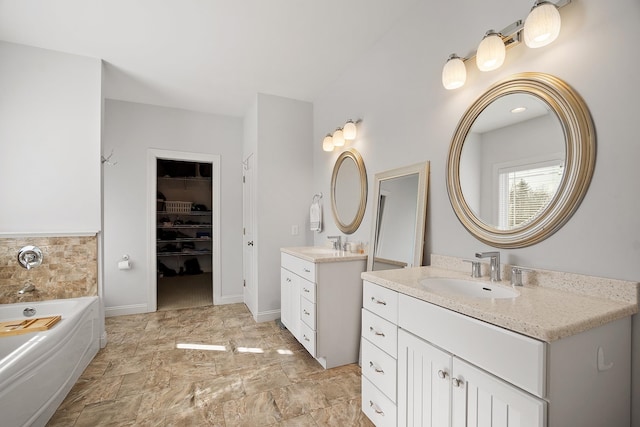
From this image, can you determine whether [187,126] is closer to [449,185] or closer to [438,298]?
[449,185]

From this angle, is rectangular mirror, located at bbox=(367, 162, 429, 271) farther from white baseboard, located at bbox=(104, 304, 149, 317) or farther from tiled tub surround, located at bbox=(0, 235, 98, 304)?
white baseboard, located at bbox=(104, 304, 149, 317)

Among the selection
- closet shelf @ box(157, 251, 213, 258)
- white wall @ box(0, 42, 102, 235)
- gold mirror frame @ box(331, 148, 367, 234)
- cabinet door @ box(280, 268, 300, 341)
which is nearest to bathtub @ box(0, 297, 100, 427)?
white wall @ box(0, 42, 102, 235)

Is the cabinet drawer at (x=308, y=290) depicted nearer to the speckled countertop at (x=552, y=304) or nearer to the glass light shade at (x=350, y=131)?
the speckled countertop at (x=552, y=304)

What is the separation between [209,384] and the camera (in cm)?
216

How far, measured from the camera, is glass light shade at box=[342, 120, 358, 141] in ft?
9.12

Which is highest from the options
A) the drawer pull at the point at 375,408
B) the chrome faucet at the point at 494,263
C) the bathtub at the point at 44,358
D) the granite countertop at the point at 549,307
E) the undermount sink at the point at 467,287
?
the chrome faucet at the point at 494,263

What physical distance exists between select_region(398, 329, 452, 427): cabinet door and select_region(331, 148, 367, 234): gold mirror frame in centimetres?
144

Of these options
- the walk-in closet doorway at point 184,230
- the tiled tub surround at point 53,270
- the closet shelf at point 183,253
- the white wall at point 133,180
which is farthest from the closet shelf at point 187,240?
the tiled tub surround at point 53,270

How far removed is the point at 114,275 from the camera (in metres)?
3.65

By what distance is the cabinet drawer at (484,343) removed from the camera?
35.0 inches

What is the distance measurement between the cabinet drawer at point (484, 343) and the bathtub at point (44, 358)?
1.98 metres

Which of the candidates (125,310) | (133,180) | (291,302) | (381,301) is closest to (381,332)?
(381,301)

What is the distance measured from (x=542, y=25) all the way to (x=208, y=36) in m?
2.32

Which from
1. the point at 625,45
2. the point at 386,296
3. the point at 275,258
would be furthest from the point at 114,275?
the point at 625,45
